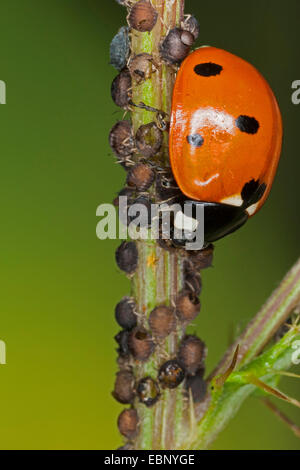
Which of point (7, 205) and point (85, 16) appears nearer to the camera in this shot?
point (7, 205)

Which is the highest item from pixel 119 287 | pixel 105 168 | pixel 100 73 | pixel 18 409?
pixel 100 73

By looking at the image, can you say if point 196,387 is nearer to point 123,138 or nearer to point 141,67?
point 123,138

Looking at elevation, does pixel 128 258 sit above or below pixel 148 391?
above

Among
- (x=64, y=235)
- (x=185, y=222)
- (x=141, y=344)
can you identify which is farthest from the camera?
(x=64, y=235)

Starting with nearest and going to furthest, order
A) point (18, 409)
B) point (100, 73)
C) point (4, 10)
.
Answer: point (18, 409) → point (4, 10) → point (100, 73)

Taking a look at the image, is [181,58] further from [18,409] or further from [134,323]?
[18,409]

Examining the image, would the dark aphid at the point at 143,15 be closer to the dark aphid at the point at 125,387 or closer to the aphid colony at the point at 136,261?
the aphid colony at the point at 136,261

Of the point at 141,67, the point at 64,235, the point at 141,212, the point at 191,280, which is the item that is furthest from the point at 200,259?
the point at 64,235
